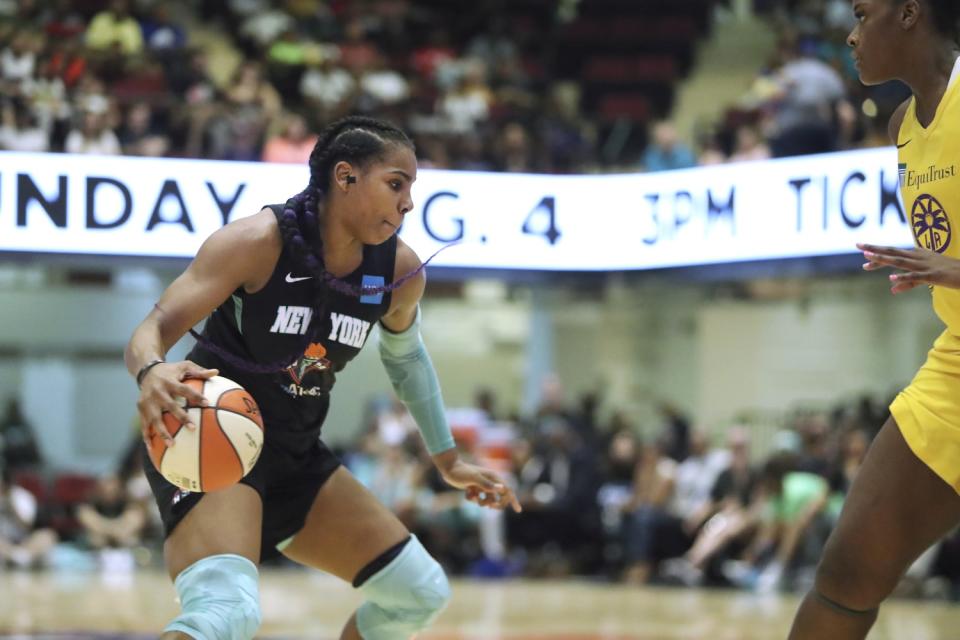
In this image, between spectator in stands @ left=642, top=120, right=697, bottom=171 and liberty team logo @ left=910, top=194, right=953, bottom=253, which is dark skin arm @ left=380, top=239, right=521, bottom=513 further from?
spectator in stands @ left=642, top=120, right=697, bottom=171

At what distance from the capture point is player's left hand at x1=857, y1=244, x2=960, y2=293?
326 cm

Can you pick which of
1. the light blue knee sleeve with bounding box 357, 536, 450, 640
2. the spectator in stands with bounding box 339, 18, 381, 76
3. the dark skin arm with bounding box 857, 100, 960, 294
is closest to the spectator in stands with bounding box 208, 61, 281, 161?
the spectator in stands with bounding box 339, 18, 381, 76

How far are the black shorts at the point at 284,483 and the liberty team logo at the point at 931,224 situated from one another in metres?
1.82

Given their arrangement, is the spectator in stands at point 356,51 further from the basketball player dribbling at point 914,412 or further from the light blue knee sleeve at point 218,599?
the light blue knee sleeve at point 218,599

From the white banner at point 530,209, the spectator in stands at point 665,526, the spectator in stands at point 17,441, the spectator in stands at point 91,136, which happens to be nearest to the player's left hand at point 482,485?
the white banner at point 530,209

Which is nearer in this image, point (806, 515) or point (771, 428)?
point (806, 515)

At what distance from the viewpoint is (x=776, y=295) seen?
15273mm

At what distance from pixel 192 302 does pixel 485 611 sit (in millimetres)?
5505

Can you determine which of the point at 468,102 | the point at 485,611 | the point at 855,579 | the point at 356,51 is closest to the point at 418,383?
the point at 855,579

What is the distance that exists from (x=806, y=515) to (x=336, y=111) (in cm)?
590

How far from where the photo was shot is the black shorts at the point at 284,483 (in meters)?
3.89

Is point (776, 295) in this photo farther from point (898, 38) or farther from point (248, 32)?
point (898, 38)

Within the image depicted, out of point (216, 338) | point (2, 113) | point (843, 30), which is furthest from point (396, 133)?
point (843, 30)

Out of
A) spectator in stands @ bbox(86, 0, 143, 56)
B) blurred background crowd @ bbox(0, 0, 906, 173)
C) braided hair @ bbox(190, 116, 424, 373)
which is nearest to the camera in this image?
braided hair @ bbox(190, 116, 424, 373)
